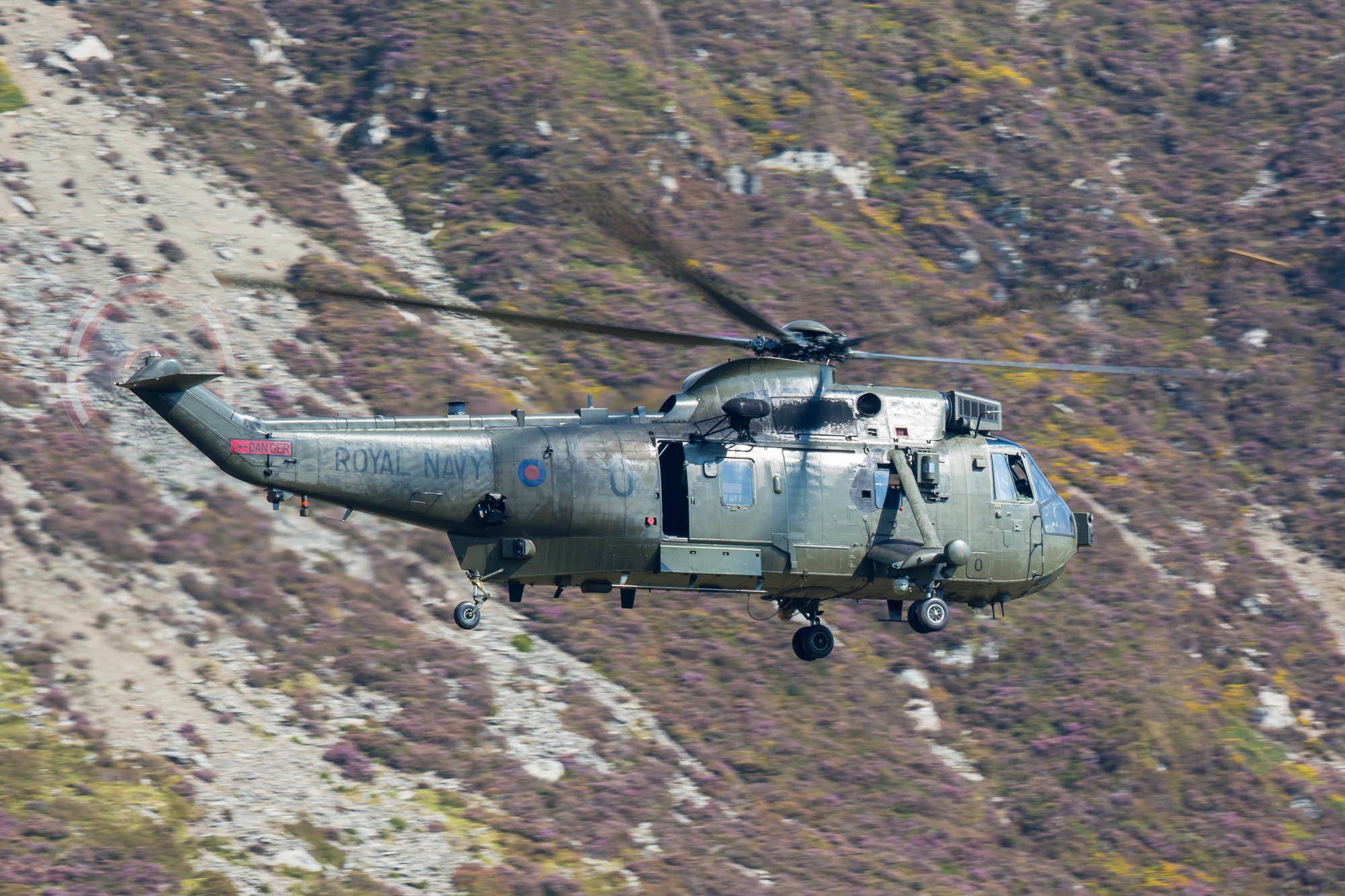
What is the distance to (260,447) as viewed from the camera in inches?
824

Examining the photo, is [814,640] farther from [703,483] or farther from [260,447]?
[260,447]

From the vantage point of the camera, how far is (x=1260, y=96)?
5203cm

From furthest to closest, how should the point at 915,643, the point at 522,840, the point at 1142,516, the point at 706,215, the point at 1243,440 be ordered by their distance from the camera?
the point at 706,215 → the point at 1243,440 → the point at 1142,516 → the point at 915,643 → the point at 522,840

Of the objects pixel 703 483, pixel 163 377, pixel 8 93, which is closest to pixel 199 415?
pixel 163 377

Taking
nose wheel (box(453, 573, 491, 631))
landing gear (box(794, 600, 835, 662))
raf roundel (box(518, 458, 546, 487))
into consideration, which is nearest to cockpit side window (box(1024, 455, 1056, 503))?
landing gear (box(794, 600, 835, 662))

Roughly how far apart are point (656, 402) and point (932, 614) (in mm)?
12235

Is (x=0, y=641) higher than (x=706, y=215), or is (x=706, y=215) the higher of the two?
(x=706, y=215)

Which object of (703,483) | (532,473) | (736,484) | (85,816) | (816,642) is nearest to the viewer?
(532,473)

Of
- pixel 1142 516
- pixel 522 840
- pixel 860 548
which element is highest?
pixel 860 548

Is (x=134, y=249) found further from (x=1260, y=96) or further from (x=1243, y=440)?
(x=1260, y=96)

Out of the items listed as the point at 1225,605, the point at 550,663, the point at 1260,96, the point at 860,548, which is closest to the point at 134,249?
the point at 550,663

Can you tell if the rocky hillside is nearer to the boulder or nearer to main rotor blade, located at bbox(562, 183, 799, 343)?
the boulder

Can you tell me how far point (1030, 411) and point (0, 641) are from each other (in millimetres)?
25968

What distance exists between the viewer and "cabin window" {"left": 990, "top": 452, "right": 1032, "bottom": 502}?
82.7ft
